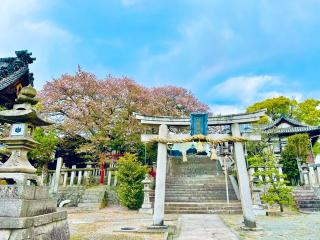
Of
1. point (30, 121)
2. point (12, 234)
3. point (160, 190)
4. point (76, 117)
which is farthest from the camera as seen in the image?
point (76, 117)

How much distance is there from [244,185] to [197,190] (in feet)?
26.9

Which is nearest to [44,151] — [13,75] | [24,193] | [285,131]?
[13,75]

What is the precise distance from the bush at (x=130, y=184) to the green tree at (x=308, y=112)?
26.9 meters

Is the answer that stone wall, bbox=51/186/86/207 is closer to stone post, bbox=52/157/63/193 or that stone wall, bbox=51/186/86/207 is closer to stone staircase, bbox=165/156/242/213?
stone post, bbox=52/157/63/193

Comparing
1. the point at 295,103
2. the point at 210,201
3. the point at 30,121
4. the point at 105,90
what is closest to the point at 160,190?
the point at 30,121

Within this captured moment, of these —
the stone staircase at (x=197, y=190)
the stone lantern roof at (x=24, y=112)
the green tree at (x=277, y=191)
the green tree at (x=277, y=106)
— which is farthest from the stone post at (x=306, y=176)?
the green tree at (x=277, y=106)

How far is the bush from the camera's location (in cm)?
1445

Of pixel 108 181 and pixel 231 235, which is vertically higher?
pixel 108 181

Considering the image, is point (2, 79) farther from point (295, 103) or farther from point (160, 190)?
point (295, 103)

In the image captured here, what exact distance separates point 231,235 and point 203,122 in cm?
353

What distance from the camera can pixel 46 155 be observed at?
54.5 ft

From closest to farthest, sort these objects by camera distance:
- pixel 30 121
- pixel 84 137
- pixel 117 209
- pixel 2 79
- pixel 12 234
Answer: pixel 12 234, pixel 30 121, pixel 2 79, pixel 117 209, pixel 84 137

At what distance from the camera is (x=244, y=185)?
8.02m

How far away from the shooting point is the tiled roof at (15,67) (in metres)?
13.5
